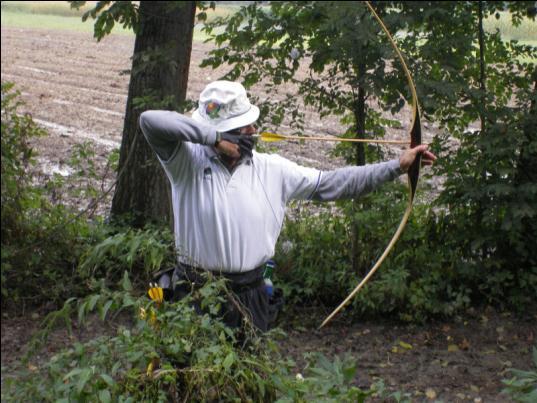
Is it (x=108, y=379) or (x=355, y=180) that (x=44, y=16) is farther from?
(x=108, y=379)

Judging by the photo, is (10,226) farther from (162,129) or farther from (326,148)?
(162,129)

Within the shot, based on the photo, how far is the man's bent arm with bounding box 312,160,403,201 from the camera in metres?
4.05

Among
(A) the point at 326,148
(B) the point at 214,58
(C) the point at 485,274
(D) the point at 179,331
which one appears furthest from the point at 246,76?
(D) the point at 179,331

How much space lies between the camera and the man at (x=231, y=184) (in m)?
3.99

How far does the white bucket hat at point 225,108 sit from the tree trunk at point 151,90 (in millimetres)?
2758

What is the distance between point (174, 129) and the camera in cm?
393

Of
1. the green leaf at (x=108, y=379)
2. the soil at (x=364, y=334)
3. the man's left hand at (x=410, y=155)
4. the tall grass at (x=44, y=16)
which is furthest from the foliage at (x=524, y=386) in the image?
the tall grass at (x=44, y=16)

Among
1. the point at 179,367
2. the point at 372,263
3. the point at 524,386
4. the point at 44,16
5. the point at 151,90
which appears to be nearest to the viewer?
the point at 524,386

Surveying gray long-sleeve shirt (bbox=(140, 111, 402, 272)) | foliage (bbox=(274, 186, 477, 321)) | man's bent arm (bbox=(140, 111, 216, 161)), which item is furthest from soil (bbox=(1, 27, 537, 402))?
man's bent arm (bbox=(140, 111, 216, 161))

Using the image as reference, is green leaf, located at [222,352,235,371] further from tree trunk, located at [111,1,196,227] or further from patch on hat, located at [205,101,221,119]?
tree trunk, located at [111,1,196,227]

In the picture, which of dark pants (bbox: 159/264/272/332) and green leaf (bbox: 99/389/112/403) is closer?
green leaf (bbox: 99/389/112/403)

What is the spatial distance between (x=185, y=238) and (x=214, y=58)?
2.83 m

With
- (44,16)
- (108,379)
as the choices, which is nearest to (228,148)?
(108,379)

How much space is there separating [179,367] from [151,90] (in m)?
3.76
